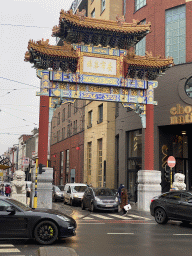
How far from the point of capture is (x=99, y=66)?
79.0 feet

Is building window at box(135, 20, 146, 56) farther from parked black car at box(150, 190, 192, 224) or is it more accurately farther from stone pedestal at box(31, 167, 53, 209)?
parked black car at box(150, 190, 192, 224)

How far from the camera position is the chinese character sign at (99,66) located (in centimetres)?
2391

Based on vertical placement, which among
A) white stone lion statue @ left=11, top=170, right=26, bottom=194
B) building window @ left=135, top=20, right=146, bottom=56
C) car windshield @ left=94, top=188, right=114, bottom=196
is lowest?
car windshield @ left=94, top=188, right=114, bottom=196

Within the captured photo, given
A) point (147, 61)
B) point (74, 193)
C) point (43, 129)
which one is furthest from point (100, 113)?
point (43, 129)

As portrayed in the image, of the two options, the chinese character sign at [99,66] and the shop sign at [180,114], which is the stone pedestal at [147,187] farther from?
the chinese character sign at [99,66]

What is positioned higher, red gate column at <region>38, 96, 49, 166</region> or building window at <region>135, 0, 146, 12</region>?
building window at <region>135, 0, 146, 12</region>

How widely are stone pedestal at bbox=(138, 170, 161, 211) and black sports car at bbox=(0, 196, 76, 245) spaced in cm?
1368

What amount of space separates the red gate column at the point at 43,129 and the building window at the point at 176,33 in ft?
37.0

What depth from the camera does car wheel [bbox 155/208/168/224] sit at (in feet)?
52.9

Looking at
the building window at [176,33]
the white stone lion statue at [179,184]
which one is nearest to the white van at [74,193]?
the white stone lion statue at [179,184]

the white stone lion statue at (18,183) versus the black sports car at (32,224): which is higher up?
the white stone lion statue at (18,183)

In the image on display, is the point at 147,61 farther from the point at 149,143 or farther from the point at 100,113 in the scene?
the point at 100,113

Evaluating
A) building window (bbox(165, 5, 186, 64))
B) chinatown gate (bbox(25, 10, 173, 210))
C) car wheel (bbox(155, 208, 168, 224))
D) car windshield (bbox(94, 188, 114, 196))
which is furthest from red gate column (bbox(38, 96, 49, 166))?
building window (bbox(165, 5, 186, 64))

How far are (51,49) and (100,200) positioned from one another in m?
9.54
